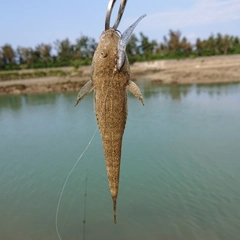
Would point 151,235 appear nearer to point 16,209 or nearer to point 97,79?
point 16,209

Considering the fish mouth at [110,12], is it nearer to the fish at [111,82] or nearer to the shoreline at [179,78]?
the fish at [111,82]

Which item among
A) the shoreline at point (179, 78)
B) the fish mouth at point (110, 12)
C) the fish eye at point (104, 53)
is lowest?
the shoreline at point (179, 78)

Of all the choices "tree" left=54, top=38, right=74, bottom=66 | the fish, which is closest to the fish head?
the fish

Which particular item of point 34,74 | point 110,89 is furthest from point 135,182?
point 34,74

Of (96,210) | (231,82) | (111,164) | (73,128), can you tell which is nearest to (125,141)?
(73,128)

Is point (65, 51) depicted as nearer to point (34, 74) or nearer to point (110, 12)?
point (34, 74)

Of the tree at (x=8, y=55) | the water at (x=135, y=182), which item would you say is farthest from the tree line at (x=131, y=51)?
the water at (x=135, y=182)
